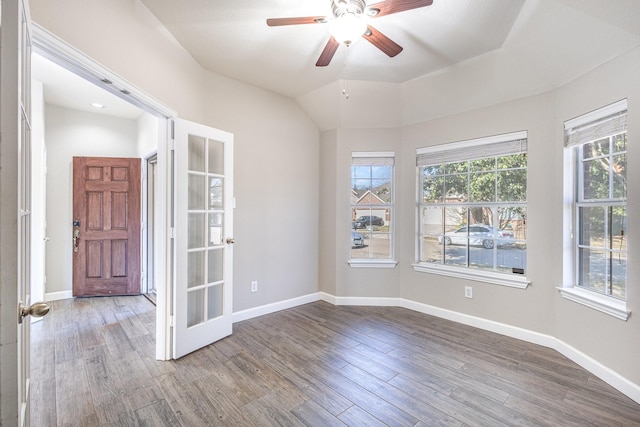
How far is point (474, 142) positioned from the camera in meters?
3.27

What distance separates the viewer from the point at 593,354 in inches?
93.6

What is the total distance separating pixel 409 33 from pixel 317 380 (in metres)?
2.85

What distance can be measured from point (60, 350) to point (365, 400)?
2.76 m

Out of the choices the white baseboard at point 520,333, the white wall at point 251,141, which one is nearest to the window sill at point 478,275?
the white baseboard at point 520,333

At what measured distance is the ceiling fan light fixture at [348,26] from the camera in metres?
1.68

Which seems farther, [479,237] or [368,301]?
[368,301]

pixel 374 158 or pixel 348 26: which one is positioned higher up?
pixel 348 26

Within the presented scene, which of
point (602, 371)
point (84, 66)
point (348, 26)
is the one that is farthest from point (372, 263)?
point (84, 66)

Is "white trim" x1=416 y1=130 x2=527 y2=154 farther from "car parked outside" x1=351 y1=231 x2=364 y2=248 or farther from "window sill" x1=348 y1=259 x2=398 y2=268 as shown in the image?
"window sill" x1=348 y1=259 x2=398 y2=268

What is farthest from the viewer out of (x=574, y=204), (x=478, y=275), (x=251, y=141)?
(x=251, y=141)

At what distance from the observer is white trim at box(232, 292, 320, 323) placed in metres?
3.39

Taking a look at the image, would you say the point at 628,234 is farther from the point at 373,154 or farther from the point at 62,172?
the point at 62,172

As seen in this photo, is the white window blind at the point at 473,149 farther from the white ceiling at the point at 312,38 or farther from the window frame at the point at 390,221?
the white ceiling at the point at 312,38

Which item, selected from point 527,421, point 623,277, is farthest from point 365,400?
point 623,277
